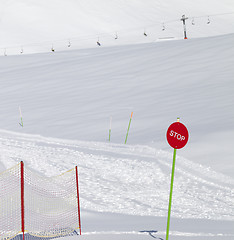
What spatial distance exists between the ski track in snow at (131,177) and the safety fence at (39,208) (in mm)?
505

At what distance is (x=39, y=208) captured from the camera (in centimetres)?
922

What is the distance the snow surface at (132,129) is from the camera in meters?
9.27

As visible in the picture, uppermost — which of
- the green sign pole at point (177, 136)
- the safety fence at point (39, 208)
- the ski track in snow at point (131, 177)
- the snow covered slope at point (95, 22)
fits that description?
the snow covered slope at point (95, 22)

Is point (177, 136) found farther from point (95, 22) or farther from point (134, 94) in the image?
point (95, 22)

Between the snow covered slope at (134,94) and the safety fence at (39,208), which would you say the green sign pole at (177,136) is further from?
the snow covered slope at (134,94)

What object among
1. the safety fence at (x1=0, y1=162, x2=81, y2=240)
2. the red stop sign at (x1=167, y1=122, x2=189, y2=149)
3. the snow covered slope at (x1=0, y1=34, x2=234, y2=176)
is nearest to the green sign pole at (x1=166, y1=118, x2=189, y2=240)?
the red stop sign at (x1=167, y1=122, x2=189, y2=149)

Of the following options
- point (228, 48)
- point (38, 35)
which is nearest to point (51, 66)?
point (228, 48)

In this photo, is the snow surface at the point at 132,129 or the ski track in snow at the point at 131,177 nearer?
the snow surface at the point at 132,129

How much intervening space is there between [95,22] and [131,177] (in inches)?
3051

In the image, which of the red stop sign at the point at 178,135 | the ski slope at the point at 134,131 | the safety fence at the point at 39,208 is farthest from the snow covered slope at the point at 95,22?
the red stop sign at the point at 178,135

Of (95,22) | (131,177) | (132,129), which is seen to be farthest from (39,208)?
(95,22)

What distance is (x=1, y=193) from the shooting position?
390 inches

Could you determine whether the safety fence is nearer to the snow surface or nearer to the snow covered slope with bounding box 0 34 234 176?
the snow surface

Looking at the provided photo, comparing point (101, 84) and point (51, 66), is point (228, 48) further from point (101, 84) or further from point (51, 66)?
point (51, 66)
